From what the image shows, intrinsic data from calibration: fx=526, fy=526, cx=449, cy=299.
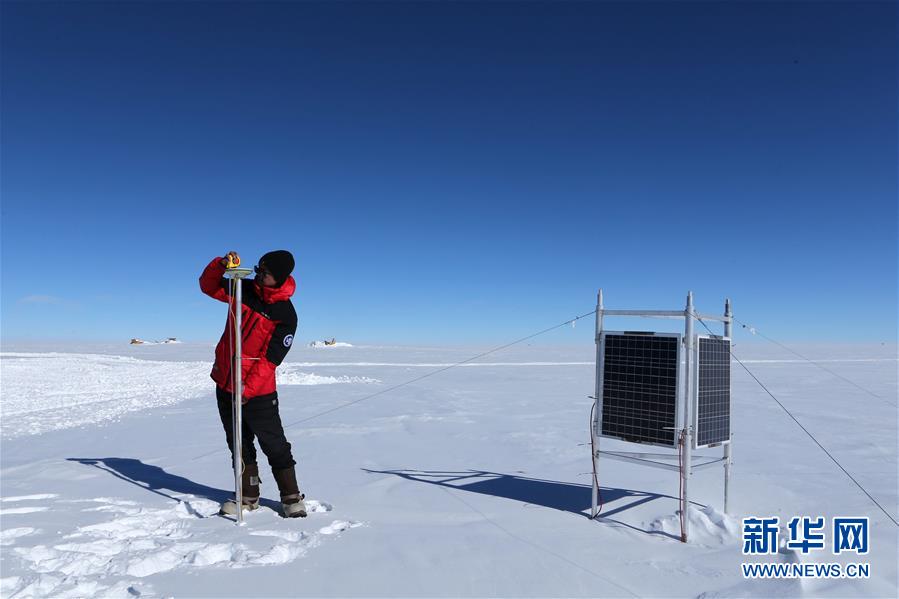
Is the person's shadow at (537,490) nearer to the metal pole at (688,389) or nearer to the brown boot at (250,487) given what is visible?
the metal pole at (688,389)

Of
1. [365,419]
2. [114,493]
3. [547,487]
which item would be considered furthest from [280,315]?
[365,419]

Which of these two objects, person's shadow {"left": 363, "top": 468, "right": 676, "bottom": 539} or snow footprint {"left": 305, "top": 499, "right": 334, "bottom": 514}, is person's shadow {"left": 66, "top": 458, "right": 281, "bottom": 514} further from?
person's shadow {"left": 363, "top": 468, "right": 676, "bottom": 539}

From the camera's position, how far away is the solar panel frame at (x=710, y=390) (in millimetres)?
4309

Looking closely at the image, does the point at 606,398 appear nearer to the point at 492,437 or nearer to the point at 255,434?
the point at 255,434

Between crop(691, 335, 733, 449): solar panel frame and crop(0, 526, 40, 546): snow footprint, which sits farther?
crop(691, 335, 733, 449): solar panel frame

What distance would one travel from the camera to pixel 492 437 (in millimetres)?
8656

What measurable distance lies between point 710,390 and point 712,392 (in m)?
0.05

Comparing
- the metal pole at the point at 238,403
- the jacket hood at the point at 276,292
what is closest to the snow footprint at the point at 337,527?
the metal pole at the point at 238,403

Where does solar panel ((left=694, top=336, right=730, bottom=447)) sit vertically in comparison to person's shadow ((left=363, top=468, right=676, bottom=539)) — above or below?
above

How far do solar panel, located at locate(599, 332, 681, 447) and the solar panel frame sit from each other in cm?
16

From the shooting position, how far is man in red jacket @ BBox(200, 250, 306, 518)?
439 cm

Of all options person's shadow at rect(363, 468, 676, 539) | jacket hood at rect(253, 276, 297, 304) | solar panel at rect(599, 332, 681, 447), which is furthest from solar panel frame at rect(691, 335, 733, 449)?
jacket hood at rect(253, 276, 297, 304)

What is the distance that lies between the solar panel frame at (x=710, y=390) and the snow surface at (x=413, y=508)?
0.65 m

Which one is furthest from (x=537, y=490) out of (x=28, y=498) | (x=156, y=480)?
(x=28, y=498)
